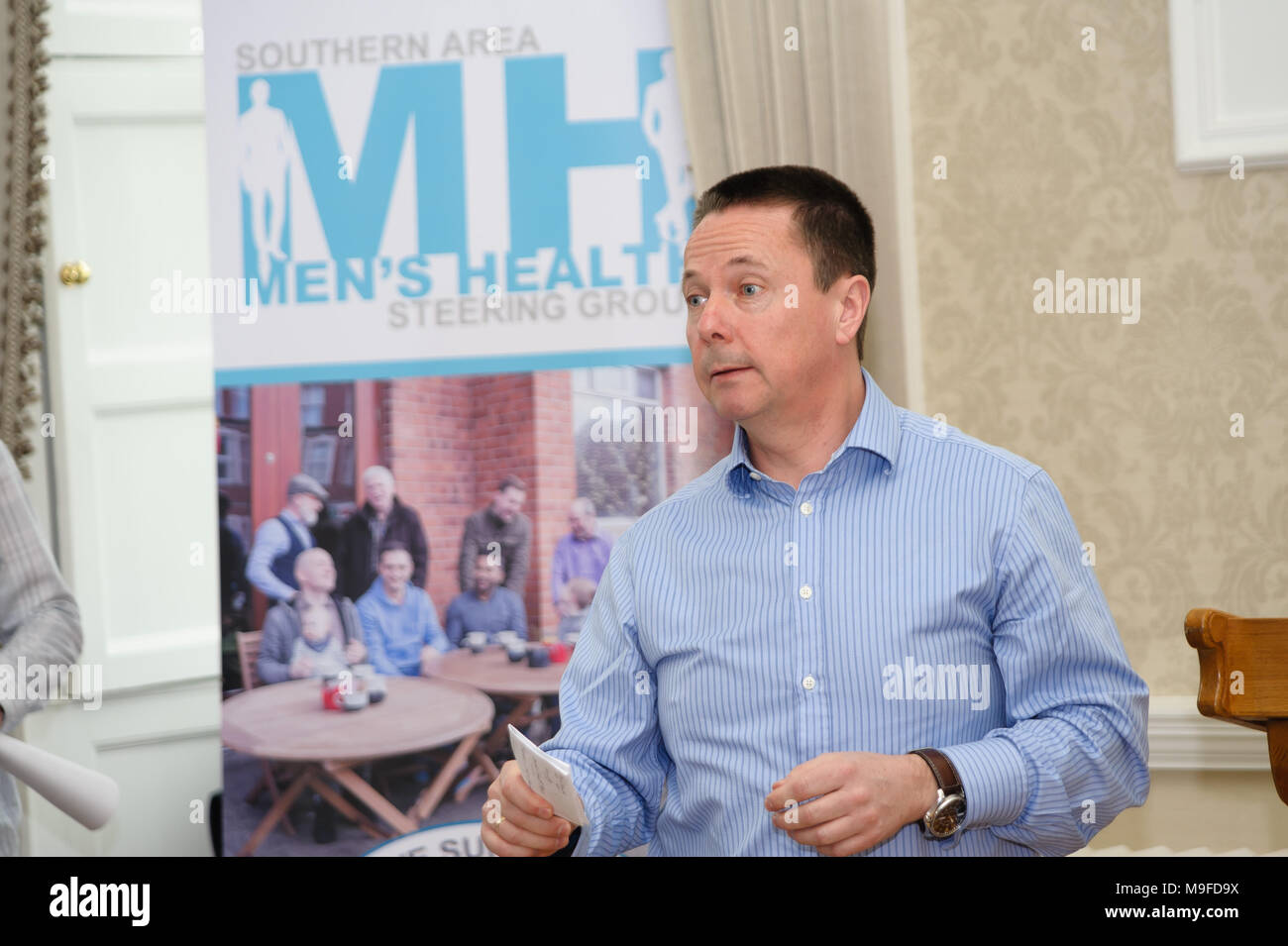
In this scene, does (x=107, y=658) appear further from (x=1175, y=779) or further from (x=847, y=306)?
(x=1175, y=779)

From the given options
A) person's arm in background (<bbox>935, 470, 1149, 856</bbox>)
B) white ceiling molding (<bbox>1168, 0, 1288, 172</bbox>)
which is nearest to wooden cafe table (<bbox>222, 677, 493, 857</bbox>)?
person's arm in background (<bbox>935, 470, 1149, 856</bbox>)

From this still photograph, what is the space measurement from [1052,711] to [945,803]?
22 cm

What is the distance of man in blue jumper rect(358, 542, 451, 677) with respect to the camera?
328 cm

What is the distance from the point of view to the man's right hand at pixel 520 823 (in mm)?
1427

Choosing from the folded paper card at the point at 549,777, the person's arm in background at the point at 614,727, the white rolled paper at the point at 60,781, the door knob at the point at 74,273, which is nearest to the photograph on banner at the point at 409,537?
the door knob at the point at 74,273

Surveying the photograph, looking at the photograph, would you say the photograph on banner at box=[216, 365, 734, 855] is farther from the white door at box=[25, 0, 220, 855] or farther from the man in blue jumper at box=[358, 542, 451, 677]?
the white door at box=[25, 0, 220, 855]

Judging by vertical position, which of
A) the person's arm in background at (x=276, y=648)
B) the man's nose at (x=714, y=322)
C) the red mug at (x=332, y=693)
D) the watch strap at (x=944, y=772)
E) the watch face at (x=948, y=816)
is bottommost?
the red mug at (x=332, y=693)

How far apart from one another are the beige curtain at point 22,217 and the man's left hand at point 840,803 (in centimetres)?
287

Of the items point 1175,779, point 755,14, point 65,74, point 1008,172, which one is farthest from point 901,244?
point 65,74

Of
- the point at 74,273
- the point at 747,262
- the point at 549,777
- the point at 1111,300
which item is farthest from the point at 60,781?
the point at 1111,300

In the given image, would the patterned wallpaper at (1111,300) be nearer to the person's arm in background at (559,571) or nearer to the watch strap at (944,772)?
the person's arm in background at (559,571)

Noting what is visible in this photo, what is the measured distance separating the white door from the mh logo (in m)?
0.37
